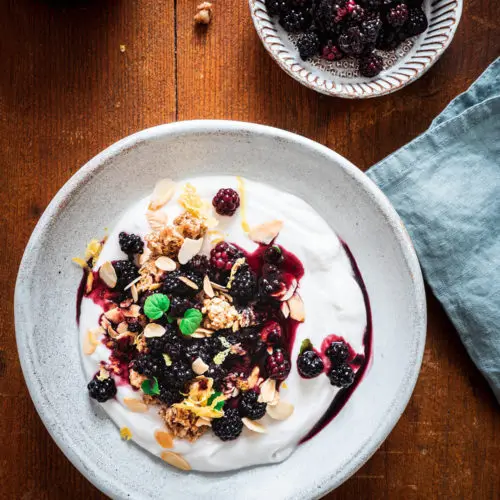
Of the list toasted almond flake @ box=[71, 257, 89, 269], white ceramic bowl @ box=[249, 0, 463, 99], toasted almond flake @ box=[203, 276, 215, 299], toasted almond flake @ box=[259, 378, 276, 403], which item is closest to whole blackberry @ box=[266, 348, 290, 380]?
toasted almond flake @ box=[259, 378, 276, 403]

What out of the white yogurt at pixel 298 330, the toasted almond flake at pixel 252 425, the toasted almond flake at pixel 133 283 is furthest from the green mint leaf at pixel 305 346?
the toasted almond flake at pixel 133 283

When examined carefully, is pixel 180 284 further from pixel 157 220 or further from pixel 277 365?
pixel 277 365

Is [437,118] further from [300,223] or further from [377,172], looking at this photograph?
[300,223]

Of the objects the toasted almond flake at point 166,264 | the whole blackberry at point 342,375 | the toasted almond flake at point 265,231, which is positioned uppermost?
the toasted almond flake at point 265,231

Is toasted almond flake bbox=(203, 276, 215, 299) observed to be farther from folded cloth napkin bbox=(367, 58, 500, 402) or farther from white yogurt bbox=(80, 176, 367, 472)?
folded cloth napkin bbox=(367, 58, 500, 402)

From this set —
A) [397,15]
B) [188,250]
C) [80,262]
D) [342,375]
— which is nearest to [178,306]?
[188,250]

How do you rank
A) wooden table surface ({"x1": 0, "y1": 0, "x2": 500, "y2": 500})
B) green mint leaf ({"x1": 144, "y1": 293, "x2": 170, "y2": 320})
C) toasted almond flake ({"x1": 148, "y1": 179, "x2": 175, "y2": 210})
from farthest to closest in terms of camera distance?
1. wooden table surface ({"x1": 0, "y1": 0, "x2": 500, "y2": 500})
2. toasted almond flake ({"x1": 148, "y1": 179, "x2": 175, "y2": 210})
3. green mint leaf ({"x1": 144, "y1": 293, "x2": 170, "y2": 320})

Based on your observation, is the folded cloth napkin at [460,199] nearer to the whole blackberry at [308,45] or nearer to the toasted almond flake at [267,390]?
the whole blackberry at [308,45]
